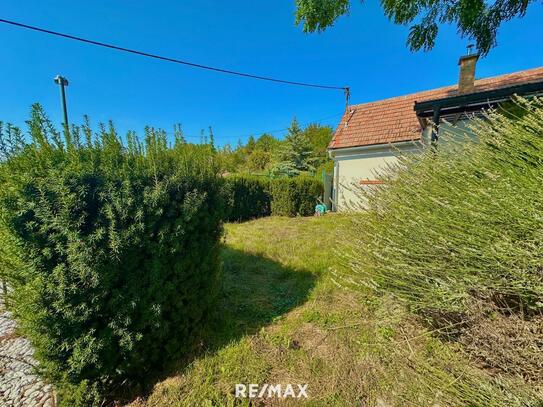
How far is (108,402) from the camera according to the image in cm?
185

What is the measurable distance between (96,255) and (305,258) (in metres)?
3.66

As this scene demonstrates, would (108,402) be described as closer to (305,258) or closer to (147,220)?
(147,220)

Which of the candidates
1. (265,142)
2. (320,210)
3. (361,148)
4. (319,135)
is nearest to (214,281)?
(320,210)

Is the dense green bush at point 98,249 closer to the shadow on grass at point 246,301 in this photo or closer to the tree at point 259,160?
the shadow on grass at point 246,301

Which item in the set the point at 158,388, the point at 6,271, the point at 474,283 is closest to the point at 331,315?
the point at 474,283

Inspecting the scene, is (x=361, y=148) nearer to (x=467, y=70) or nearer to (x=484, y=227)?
(x=467, y=70)

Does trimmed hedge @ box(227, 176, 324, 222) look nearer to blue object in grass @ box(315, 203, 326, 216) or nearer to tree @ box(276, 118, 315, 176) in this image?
blue object in grass @ box(315, 203, 326, 216)

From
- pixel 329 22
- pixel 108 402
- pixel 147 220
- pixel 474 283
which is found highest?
pixel 329 22

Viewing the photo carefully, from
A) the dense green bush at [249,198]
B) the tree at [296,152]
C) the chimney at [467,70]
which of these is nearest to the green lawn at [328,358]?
the dense green bush at [249,198]

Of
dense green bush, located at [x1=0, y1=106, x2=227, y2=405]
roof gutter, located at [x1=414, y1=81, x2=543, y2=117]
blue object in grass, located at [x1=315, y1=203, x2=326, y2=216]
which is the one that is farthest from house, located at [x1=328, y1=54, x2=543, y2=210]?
dense green bush, located at [x1=0, y1=106, x2=227, y2=405]

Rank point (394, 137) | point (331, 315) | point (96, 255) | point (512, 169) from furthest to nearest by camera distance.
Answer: point (394, 137) → point (331, 315) → point (96, 255) → point (512, 169)

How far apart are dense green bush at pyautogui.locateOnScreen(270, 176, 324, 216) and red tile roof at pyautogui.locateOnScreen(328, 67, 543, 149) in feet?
7.53

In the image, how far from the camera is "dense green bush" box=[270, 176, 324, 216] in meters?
10.4
